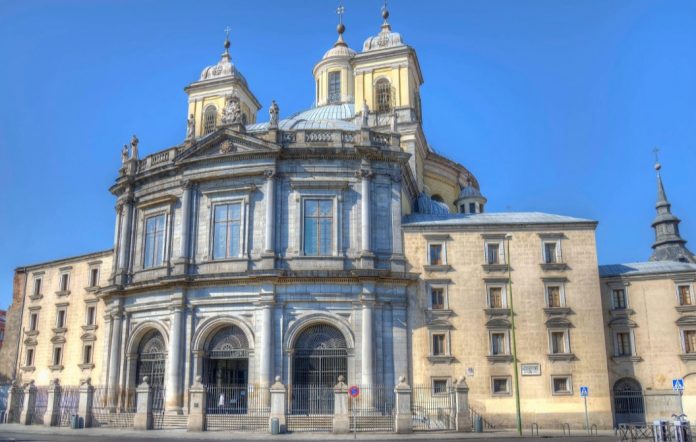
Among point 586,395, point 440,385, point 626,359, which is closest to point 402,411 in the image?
point 440,385

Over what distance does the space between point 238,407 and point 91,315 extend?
15.7 metres

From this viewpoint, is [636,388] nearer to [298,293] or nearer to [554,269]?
[554,269]

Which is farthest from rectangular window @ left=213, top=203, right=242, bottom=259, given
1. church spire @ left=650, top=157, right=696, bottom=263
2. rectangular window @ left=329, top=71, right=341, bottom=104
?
church spire @ left=650, top=157, right=696, bottom=263

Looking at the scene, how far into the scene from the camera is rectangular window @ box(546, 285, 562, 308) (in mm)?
36531

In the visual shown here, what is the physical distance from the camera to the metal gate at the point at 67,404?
3659cm

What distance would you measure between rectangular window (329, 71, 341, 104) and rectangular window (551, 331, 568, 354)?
3040cm

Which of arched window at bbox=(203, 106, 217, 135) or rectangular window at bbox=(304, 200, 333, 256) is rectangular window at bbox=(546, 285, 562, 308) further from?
arched window at bbox=(203, 106, 217, 135)

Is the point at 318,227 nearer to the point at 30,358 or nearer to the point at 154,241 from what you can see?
the point at 154,241

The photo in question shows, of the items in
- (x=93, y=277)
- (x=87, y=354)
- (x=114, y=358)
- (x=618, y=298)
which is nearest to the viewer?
(x=618, y=298)

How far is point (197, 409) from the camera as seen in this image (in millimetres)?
31734

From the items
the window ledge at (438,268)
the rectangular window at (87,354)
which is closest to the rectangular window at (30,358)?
the rectangular window at (87,354)

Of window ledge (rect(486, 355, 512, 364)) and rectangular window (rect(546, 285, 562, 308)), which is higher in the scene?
rectangular window (rect(546, 285, 562, 308))

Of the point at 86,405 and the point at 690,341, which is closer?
the point at 86,405

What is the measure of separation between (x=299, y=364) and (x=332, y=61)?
3216 centimetres
